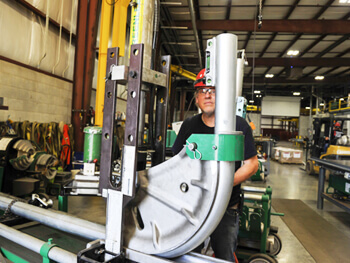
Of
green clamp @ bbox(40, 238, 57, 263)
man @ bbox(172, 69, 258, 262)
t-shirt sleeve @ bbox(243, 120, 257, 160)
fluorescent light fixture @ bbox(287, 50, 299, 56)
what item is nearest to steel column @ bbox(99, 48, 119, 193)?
green clamp @ bbox(40, 238, 57, 263)

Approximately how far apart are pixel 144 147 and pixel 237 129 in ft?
2.06

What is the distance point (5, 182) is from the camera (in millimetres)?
3363

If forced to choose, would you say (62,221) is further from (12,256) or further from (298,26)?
(298,26)

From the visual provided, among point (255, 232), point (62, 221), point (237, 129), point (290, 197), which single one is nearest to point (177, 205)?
point (62, 221)

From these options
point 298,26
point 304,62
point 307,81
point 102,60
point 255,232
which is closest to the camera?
point 255,232

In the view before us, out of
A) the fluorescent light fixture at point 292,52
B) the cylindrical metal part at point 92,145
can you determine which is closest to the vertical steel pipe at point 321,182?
the cylindrical metal part at point 92,145

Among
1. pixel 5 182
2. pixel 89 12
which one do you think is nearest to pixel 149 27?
pixel 5 182

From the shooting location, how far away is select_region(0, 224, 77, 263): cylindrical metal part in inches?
41.3

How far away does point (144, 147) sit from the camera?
1.21m

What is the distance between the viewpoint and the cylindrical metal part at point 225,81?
2.87 ft

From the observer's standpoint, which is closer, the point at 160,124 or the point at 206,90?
the point at 160,124

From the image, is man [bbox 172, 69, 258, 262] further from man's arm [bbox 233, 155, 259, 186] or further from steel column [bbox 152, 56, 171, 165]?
steel column [bbox 152, 56, 171, 165]

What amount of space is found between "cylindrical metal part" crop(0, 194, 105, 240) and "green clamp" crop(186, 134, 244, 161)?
0.59 metres

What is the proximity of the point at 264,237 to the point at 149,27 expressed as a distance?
2016mm
